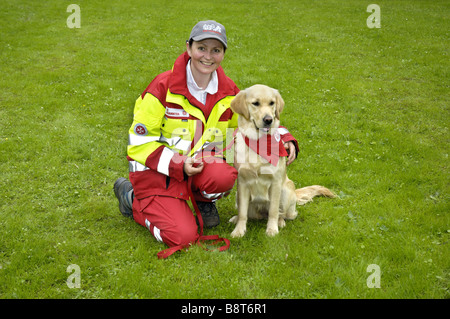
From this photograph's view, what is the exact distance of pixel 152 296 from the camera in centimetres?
297

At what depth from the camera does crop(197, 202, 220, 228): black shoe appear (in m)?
4.01

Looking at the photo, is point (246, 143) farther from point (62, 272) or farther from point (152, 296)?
point (62, 272)

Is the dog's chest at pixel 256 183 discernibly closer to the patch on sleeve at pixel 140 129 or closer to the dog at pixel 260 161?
the dog at pixel 260 161

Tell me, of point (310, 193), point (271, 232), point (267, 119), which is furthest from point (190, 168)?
point (310, 193)

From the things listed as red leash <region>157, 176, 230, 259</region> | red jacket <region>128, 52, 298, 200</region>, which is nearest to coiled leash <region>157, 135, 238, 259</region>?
red leash <region>157, 176, 230, 259</region>

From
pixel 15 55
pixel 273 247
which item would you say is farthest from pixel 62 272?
pixel 15 55

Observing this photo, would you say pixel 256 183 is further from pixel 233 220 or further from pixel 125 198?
pixel 125 198

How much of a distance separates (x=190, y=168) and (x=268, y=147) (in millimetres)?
791

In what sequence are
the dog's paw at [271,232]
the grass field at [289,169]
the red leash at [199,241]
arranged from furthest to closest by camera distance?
the dog's paw at [271,232] < the red leash at [199,241] < the grass field at [289,169]

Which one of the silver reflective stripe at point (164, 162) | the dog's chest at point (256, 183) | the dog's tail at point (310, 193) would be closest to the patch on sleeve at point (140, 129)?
the silver reflective stripe at point (164, 162)

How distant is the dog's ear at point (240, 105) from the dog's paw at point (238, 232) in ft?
3.65

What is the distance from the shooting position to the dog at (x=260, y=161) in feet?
11.8

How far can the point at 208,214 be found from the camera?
401 cm

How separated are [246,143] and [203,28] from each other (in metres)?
1.14
